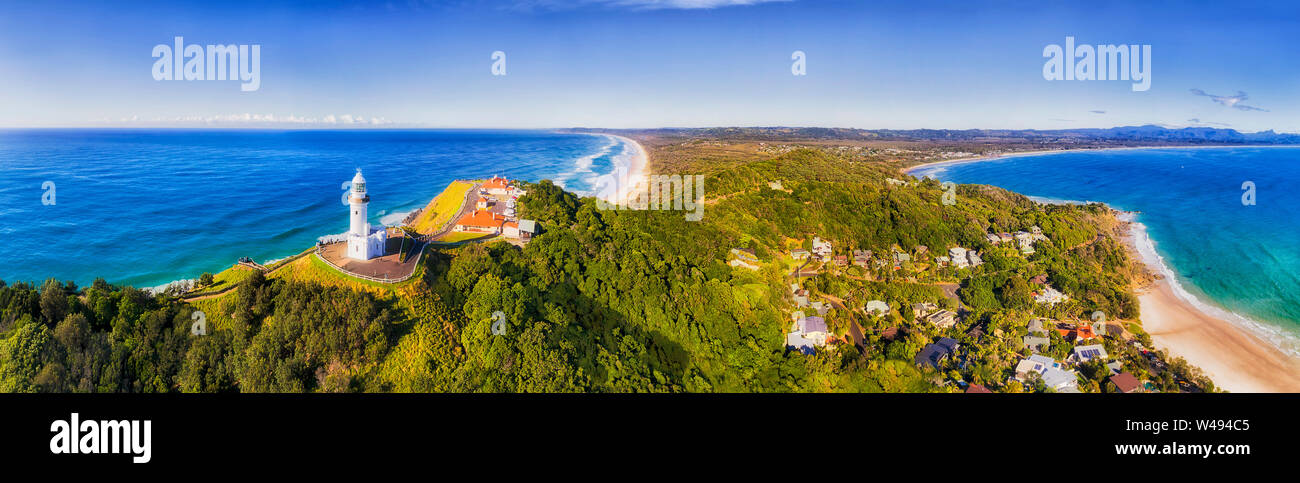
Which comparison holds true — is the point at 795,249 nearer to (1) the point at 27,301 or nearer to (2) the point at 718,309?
(2) the point at 718,309

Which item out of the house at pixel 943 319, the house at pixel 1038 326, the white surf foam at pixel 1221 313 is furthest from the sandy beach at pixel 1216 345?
the house at pixel 943 319

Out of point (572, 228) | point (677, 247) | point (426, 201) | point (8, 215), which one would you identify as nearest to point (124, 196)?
point (8, 215)

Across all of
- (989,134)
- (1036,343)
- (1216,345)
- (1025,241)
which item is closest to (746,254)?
(1036,343)

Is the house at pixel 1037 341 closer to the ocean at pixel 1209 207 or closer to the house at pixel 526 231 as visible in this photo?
the ocean at pixel 1209 207

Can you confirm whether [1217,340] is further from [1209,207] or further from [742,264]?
[1209,207]

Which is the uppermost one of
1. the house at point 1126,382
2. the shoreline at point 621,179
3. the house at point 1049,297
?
the shoreline at point 621,179
